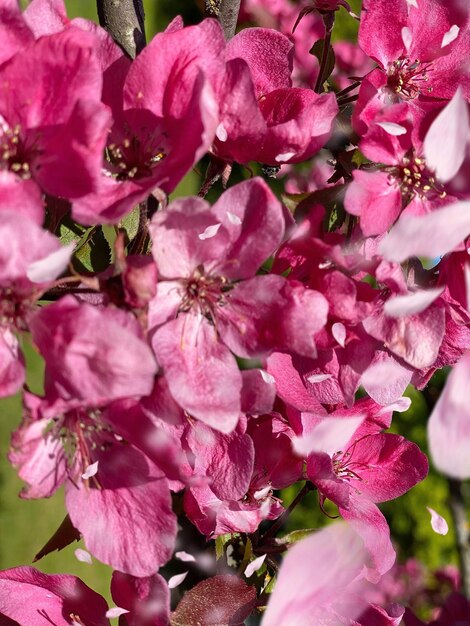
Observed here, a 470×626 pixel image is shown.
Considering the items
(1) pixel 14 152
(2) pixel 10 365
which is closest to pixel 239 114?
(1) pixel 14 152

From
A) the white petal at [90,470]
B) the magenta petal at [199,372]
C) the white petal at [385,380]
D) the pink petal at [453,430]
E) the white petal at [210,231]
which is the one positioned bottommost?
the white petal at [385,380]

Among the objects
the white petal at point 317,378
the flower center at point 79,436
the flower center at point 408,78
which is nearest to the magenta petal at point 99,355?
the flower center at point 79,436

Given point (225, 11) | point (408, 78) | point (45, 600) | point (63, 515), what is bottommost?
point (63, 515)

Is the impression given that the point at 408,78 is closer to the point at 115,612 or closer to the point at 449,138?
the point at 449,138

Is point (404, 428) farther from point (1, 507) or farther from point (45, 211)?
point (45, 211)

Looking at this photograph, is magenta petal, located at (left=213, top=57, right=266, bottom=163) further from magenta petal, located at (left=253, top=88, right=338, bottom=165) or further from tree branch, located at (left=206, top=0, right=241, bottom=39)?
tree branch, located at (left=206, top=0, right=241, bottom=39)

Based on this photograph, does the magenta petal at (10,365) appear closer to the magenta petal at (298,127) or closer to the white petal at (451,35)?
the magenta petal at (298,127)
